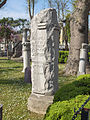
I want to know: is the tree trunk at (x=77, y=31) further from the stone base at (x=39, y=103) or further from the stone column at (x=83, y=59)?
the stone base at (x=39, y=103)

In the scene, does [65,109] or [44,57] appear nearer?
[65,109]

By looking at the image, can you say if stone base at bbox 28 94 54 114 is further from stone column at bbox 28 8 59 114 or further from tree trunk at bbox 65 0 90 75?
tree trunk at bbox 65 0 90 75

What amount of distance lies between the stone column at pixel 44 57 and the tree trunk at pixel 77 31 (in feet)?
16.3

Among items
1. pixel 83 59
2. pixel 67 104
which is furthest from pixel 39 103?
pixel 83 59

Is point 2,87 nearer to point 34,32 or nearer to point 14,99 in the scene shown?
point 14,99

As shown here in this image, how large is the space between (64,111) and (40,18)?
2.70 metres

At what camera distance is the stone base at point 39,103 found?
4.03 meters

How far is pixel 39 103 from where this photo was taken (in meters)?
4.09

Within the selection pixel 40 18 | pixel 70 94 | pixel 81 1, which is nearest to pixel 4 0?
pixel 81 1

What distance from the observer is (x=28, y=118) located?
149 inches

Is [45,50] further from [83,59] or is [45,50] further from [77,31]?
[77,31]

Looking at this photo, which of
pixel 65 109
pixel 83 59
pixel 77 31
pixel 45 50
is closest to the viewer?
pixel 65 109

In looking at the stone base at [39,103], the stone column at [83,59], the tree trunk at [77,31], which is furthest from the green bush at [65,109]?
the tree trunk at [77,31]

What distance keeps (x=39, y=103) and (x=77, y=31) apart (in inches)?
239
